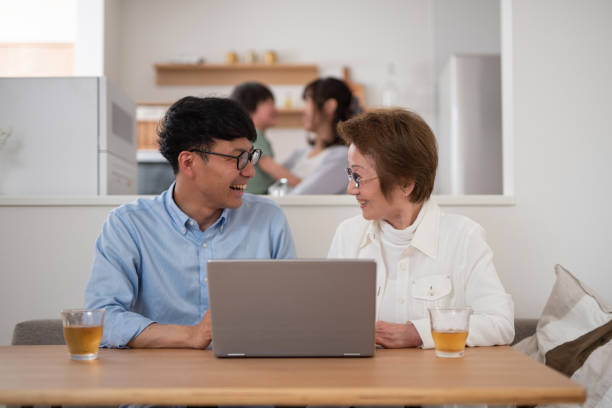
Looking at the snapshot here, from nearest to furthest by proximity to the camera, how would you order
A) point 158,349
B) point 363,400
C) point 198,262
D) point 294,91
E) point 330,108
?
point 363,400, point 158,349, point 198,262, point 330,108, point 294,91

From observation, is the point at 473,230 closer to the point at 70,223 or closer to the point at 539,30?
the point at 539,30

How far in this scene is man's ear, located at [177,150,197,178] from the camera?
179 centimetres

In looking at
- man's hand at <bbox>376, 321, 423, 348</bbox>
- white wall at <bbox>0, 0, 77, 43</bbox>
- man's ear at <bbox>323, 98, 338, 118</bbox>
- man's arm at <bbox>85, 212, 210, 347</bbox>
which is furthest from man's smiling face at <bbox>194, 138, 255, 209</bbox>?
white wall at <bbox>0, 0, 77, 43</bbox>

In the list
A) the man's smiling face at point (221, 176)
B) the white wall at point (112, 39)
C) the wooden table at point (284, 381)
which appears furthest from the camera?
the white wall at point (112, 39)

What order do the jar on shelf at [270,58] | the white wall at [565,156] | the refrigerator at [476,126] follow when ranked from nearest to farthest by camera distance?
the white wall at [565,156]
the refrigerator at [476,126]
the jar on shelf at [270,58]

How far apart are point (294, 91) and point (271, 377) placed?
4390 mm

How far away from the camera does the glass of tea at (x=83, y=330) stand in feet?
3.88

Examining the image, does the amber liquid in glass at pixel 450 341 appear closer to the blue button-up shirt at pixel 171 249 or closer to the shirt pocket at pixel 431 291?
the shirt pocket at pixel 431 291

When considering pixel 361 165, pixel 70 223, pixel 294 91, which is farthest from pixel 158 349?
pixel 294 91

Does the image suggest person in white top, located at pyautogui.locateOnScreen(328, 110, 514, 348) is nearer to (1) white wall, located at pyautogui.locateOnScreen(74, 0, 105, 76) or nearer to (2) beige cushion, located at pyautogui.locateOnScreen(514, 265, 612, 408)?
(2) beige cushion, located at pyautogui.locateOnScreen(514, 265, 612, 408)

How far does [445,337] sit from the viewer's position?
46.8 inches

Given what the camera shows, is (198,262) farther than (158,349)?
Yes

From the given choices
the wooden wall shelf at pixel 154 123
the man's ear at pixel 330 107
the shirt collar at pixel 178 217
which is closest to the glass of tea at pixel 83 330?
the shirt collar at pixel 178 217

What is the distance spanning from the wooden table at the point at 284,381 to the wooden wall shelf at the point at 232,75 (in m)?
4.18
